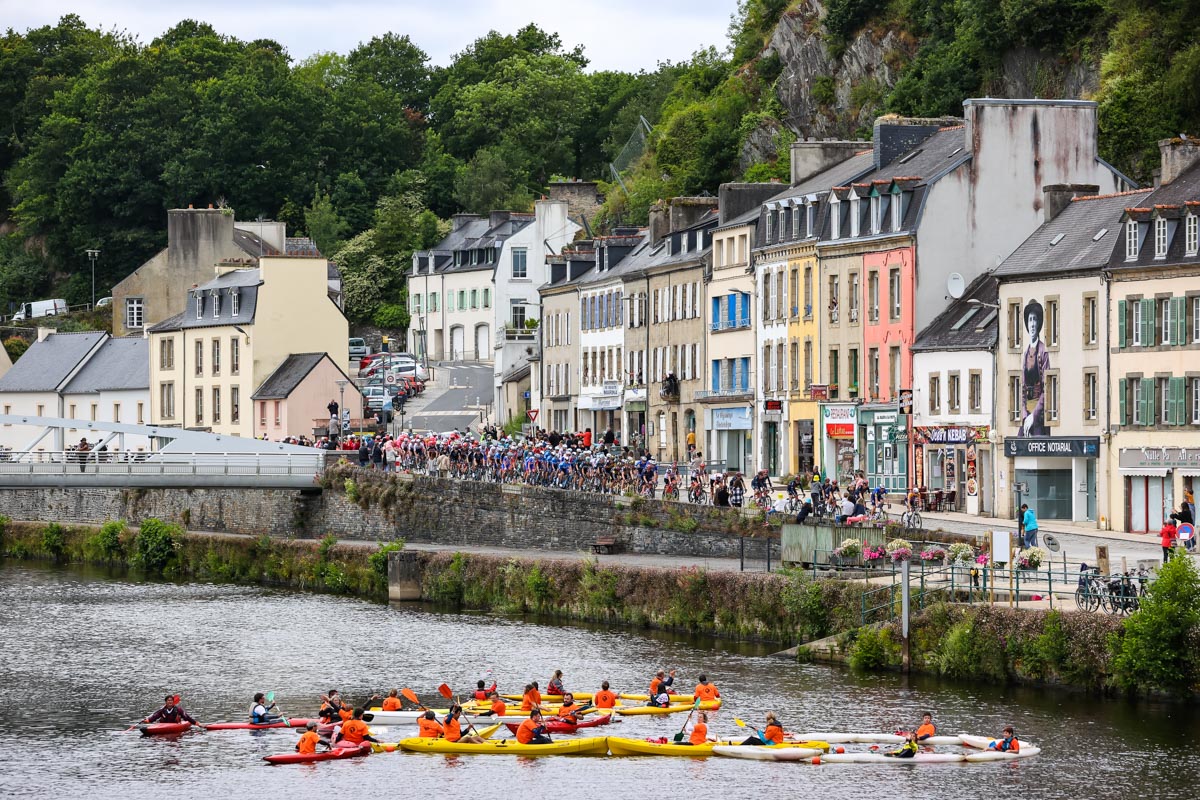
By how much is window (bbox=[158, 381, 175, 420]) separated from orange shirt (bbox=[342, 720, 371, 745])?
5768cm

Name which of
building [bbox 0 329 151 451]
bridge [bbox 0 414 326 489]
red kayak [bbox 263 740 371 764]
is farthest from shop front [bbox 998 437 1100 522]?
building [bbox 0 329 151 451]

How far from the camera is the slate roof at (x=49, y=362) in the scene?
332ft

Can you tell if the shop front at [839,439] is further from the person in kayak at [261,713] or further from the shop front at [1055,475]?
the person in kayak at [261,713]

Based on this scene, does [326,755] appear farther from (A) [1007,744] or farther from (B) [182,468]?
(B) [182,468]

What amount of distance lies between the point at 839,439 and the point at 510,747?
1286 inches

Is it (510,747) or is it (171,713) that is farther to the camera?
(171,713)

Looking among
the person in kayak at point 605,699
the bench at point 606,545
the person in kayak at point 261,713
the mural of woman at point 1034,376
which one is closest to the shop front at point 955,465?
the mural of woman at point 1034,376

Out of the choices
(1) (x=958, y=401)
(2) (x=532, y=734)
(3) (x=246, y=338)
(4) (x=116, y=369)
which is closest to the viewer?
(2) (x=532, y=734)

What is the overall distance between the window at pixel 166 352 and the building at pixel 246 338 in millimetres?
241

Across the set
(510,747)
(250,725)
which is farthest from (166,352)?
(510,747)

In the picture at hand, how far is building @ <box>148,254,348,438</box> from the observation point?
296ft

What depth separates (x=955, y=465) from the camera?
6319cm

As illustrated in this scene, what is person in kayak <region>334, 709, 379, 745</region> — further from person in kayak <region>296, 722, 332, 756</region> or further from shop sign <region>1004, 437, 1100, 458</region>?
shop sign <region>1004, 437, 1100, 458</region>

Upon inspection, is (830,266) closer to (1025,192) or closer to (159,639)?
(1025,192)
